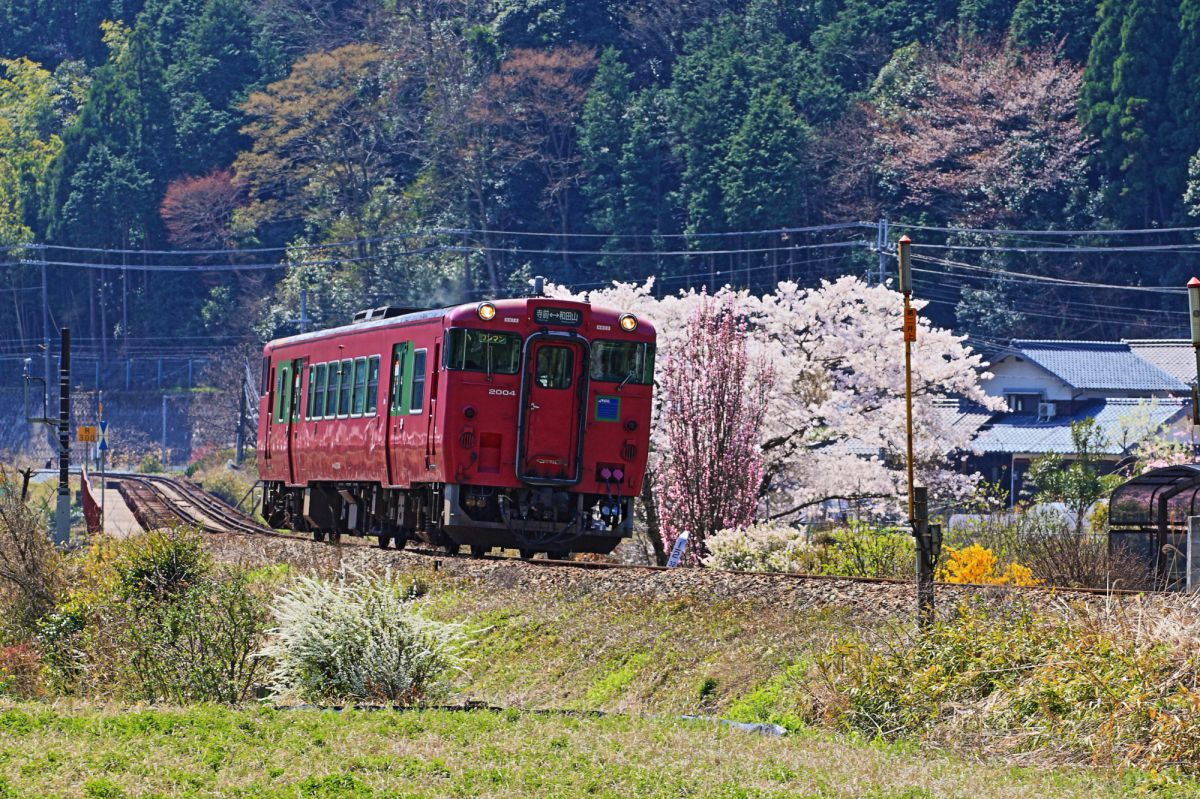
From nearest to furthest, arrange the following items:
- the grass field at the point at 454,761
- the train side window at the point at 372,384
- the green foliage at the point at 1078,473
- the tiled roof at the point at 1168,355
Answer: the grass field at the point at 454,761, the train side window at the point at 372,384, the green foliage at the point at 1078,473, the tiled roof at the point at 1168,355

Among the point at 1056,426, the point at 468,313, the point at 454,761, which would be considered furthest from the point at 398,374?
the point at 1056,426

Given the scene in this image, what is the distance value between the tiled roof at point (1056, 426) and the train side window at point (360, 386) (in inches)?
1110

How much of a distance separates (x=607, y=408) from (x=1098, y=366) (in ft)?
114

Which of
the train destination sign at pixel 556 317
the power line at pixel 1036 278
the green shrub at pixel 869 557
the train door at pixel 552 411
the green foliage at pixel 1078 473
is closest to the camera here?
the train door at pixel 552 411

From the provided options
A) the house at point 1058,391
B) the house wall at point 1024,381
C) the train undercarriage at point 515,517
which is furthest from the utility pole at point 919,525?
the house wall at point 1024,381

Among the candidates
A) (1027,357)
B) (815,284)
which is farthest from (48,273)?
(1027,357)

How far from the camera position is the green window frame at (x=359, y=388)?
23.6m

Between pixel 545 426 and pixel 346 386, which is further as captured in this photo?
pixel 346 386

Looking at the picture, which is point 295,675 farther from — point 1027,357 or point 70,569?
point 1027,357

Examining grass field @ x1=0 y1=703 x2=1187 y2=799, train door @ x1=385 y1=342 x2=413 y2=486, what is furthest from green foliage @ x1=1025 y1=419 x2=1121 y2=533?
grass field @ x1=0 y1=703 x2=1187 y2=799

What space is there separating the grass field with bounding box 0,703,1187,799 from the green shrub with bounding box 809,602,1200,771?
61cm

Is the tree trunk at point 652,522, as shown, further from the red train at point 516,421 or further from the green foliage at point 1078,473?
the green foliage at point 1078,473

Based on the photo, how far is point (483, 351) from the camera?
818 inches

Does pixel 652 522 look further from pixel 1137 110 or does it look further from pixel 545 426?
pixel 1137 110
